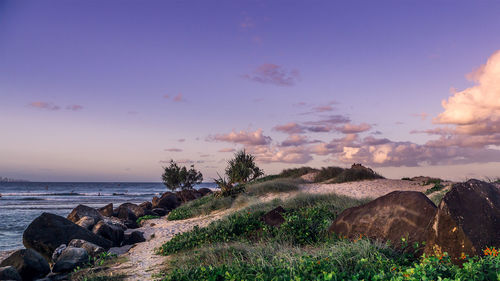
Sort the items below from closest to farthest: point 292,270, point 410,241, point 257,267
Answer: point 292,270 < point 257,267 < point 410,241

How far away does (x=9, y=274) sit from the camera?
945 centimetres

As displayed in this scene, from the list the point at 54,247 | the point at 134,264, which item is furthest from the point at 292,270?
the point at 54,247

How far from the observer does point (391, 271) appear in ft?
19.9

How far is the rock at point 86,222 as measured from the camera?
55.8 feet

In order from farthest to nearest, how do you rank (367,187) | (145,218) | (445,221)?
1. (367,187)
2. (145,218)
3. (445,221)

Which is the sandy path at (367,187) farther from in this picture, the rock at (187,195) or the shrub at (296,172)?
the rock at (187,195)

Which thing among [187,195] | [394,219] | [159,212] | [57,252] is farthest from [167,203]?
[394,219]

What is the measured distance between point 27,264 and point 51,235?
3240 mm

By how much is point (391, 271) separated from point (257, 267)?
7.47ft

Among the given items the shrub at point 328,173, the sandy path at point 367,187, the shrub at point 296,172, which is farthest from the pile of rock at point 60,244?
the shrub at point 296,172

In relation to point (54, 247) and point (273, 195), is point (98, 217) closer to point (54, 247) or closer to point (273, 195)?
point (54, 247)

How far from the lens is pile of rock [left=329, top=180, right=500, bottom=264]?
6.41 m

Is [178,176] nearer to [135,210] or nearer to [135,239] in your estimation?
[135,210]

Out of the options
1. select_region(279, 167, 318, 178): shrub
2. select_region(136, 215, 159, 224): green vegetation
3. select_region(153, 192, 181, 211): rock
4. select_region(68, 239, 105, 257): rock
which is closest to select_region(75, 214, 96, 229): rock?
select_region(136, 215, 159, 224): green vegetation
